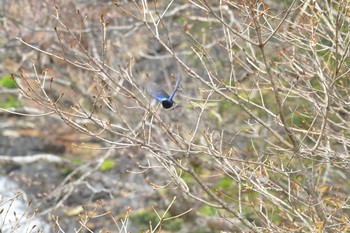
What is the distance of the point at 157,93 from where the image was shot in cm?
401

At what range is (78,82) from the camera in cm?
1124

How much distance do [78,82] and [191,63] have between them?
2158 millimetres

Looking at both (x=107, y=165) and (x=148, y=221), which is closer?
(x=148, y=221)

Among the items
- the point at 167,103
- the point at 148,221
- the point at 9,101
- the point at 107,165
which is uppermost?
the point at 167,103

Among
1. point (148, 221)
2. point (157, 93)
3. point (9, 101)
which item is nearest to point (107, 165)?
point (148, 221)

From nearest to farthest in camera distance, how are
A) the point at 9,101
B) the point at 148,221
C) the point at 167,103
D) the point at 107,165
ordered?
the point at 167,103 → the point at 148,221 → the point at 107,165 → the point at 9,101

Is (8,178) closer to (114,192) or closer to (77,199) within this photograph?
(77,199)

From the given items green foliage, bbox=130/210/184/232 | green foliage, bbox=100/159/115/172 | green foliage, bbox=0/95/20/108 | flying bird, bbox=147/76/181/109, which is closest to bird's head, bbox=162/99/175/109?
flying bird, bbox=147/76/181/109

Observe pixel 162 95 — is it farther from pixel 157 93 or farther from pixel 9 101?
pixel 9 101

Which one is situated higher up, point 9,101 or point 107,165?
point 9,101

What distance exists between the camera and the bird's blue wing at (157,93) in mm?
3975

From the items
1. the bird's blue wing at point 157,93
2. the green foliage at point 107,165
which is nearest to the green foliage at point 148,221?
the green foliage at point 107,165

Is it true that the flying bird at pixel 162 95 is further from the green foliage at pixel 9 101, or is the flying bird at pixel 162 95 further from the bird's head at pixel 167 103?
the green foliage at pixel 9 101

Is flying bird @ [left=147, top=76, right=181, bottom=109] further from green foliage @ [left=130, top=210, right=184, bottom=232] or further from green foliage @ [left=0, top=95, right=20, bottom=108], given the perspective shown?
green foliage @ [left=0, top=95, right=20, bottom=108]
